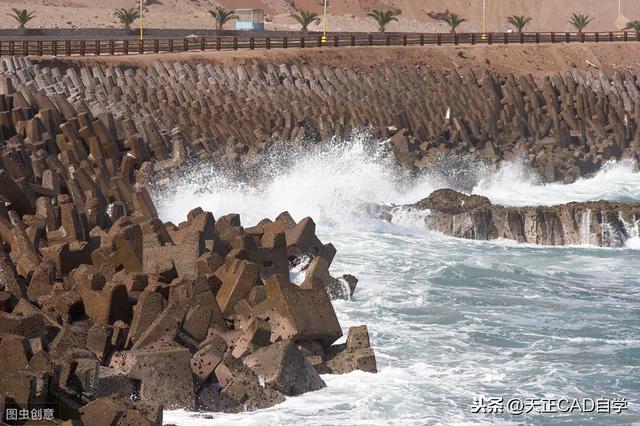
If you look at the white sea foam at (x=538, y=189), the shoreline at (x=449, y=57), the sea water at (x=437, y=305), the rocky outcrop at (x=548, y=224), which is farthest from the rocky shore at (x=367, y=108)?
the rocky outcrop at (x=548, y=224)

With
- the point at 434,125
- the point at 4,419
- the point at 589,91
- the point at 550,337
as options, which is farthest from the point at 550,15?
the point at 4,419

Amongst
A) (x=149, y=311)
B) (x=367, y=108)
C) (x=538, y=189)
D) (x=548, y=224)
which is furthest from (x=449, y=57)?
(x=149, y=311)

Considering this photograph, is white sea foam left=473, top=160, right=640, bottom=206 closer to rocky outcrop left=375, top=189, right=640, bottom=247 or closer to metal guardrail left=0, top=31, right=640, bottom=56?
rocky outcrop left=375, top=189, right=640, bottom=247

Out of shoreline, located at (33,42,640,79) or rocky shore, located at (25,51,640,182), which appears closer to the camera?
rocky shore, located at (25,51,640,182)

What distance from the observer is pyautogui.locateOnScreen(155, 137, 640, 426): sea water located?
12930 mm

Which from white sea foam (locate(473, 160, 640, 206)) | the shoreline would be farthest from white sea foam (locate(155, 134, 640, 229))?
the shoreline

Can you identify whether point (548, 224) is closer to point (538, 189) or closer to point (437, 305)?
point (437, 305)

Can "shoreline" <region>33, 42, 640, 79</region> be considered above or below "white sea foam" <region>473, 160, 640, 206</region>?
above

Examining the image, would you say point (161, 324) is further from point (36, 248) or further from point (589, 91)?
point (589, 91)

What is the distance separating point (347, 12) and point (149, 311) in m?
71.6

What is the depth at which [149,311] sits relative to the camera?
43.5 ft

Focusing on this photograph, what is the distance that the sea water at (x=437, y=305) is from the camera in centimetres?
1293

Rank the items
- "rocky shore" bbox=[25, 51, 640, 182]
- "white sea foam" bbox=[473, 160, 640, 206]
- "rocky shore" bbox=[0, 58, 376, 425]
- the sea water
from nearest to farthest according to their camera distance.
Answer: "rocky shore" bbox=[0, 58, 376, 425] → the sea water → "rocky shore" bbox=[25, 51, 640, 182] → "white sea foam" bbox=[473, 160, 640, 206]

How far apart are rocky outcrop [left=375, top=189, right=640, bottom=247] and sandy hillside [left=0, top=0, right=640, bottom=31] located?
137 feet
